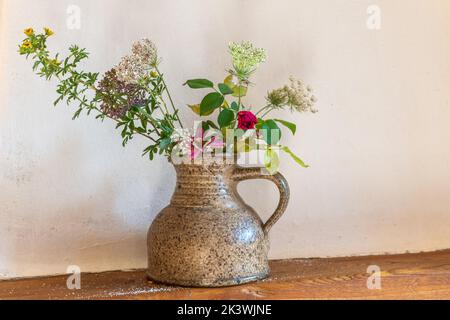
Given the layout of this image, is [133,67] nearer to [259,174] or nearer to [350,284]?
[259,174]

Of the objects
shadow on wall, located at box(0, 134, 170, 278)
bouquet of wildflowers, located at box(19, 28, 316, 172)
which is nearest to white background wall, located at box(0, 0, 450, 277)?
shadow on wall, located at box(0, 134, 170, 278)

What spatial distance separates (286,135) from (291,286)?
40cm

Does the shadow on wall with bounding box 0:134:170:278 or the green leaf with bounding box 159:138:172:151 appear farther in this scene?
the shadow on wall with bounding box 0:134:170:278

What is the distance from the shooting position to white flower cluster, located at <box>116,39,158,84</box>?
971 millimetres

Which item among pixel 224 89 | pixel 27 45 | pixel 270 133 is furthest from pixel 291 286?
pixel 27 45

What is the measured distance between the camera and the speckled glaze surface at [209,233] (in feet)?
3.18

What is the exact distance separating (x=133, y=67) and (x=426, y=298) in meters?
0.69

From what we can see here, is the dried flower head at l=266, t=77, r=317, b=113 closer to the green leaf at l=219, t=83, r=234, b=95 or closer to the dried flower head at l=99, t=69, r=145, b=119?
the green leaf at l=219, t=83, r=234, b=95

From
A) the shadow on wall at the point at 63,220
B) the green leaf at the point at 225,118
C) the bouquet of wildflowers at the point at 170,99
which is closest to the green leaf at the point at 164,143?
the bouquet of wildflowers at the point at 170,99

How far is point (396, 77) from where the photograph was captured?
1.35m

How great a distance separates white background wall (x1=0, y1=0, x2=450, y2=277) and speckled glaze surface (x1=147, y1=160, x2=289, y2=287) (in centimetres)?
19

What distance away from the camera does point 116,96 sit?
3.30ft

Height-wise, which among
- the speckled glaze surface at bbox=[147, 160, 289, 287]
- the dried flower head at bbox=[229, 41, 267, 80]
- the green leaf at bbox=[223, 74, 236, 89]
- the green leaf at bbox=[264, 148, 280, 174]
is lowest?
the speckled glaze surface at bbox=[147, 160, 289, 287]
